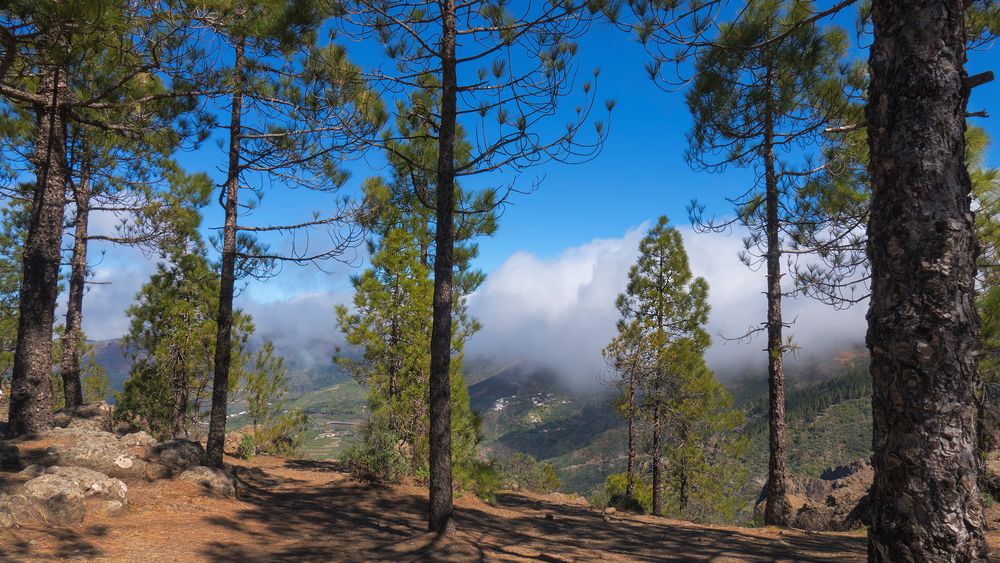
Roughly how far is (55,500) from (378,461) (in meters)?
4.91

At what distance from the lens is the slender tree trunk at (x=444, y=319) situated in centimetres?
622

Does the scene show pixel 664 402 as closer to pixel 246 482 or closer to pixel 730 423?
pixel 730 423

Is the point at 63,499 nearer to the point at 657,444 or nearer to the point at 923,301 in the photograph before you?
the point at 923,301

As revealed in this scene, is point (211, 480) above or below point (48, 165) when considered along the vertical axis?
below

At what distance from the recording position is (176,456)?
805 centimetres

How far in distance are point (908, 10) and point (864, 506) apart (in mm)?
11398

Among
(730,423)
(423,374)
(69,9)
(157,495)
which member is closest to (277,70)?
(69,9)

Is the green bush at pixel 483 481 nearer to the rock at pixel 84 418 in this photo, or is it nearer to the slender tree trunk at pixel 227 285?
the slender tree trunk at pixel 227 285

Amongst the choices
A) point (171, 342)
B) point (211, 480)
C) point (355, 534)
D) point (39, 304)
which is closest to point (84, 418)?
point (171, 342)

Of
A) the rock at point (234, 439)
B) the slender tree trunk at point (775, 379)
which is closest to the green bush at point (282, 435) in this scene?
the rock at point (234, 439)

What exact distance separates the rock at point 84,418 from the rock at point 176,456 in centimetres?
464

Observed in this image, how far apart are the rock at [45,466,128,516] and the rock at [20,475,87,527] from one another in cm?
28

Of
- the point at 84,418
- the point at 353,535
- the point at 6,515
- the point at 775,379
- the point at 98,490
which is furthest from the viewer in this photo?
the point at 84,418

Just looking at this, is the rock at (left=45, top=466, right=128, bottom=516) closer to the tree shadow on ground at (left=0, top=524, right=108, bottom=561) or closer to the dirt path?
the dirt path
